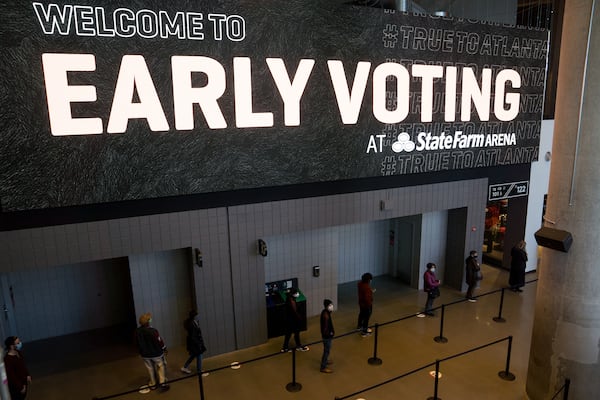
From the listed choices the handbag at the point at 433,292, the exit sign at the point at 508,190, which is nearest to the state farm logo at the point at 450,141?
the exit sign at the point at 508,190

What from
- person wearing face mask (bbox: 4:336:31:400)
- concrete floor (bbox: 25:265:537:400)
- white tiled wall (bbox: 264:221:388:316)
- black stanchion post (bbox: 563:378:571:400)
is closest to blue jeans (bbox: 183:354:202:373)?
concrete floor (bbox: 25:265:537:400)

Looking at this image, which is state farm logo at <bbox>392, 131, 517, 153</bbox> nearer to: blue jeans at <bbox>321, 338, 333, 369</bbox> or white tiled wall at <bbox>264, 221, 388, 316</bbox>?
white tiled wall at <bbox>264, 221, 388, 316</bbox>

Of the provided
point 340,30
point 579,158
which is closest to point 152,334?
point 340,30

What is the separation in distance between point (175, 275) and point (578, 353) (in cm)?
735

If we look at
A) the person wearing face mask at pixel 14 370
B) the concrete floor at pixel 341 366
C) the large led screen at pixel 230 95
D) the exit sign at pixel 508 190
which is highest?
the large led screen at pixel 230 95

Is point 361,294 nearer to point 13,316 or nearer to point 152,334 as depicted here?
point 152,334

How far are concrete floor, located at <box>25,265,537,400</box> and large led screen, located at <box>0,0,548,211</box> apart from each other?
Answer: 356cm

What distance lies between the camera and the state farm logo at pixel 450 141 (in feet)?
34.2

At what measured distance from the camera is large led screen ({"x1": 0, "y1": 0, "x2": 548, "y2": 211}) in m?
7.02

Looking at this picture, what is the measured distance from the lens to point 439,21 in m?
10.3

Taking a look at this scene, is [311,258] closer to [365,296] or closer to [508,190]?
[365,296]

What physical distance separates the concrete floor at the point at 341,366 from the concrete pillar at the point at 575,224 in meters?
1.26

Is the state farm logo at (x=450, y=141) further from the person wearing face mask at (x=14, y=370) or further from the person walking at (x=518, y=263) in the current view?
the person wearing face mask at (x=14, y=370)

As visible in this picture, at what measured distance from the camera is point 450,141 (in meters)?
11.1
